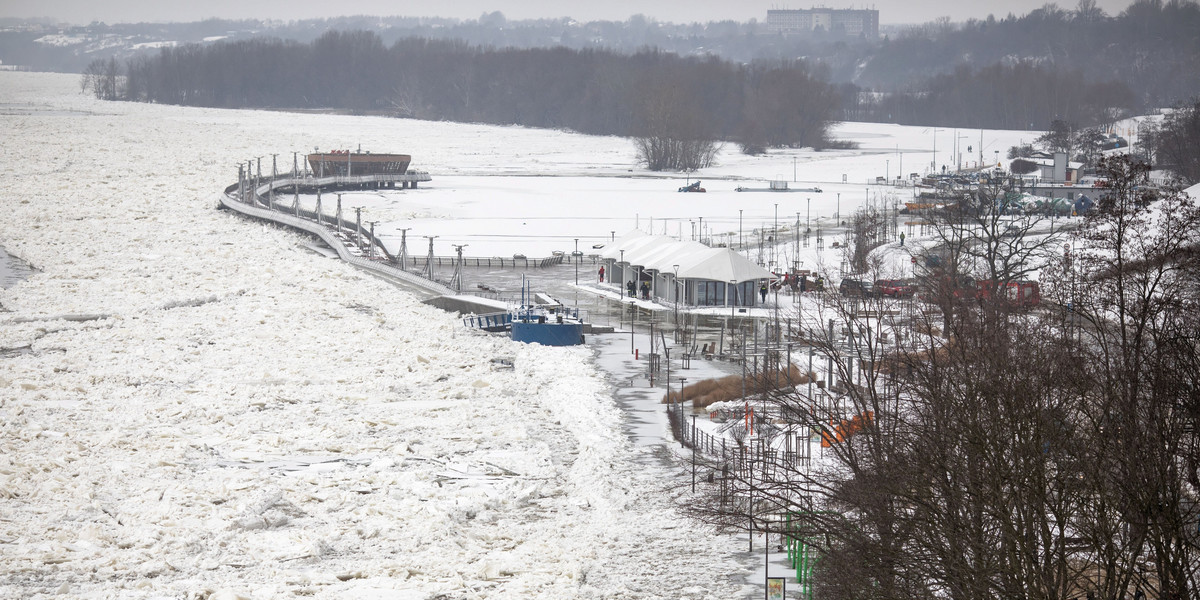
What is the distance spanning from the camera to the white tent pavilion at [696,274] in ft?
145

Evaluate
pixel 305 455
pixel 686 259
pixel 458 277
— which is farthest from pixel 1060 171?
pixel 305 455

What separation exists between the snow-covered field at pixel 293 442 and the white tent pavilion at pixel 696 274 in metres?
7.76

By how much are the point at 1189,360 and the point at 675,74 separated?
143580mm

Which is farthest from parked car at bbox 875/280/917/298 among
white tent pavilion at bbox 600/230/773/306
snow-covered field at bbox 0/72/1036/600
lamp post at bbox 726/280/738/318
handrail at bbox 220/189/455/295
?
handrail at bbox 220/189/455/295

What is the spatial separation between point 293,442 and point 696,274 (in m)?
19.0

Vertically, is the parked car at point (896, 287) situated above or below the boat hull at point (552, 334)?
above

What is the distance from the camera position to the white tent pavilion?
1741 inches

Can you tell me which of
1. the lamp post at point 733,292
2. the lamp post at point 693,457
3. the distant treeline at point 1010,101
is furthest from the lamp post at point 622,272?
the distant treeline at point 1010,101

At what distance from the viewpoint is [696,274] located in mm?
44250

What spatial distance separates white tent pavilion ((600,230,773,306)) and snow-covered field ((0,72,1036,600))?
776 centimetres

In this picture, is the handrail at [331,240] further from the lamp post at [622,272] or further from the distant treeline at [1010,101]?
the distant treeline at [1010,101]

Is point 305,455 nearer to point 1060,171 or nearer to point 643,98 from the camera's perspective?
point 1060,171

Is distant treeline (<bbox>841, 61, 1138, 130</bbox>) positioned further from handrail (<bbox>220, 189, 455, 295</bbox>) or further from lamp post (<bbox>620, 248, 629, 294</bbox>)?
lamp post (<bbox>620, 248, 629, 294</bbox>)

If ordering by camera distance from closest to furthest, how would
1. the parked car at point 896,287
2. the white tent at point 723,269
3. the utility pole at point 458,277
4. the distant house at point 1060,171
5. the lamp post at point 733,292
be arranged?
1. the parked car at point 896,287
2. the lamp post at point 733,292
3. the white tent at point 723,269
4. the utility pole at point 458,277
5. the distant house at point 1060,171
